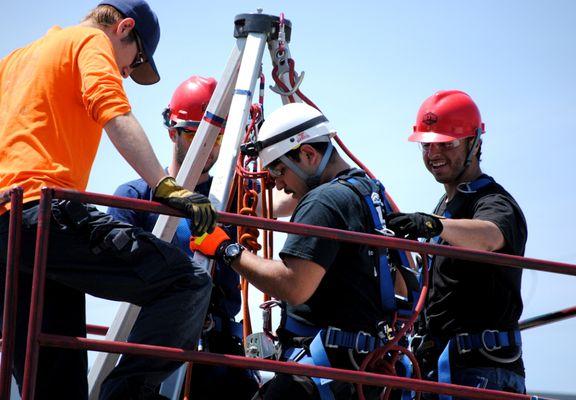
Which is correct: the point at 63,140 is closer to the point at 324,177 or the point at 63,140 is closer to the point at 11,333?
the point at 11,333

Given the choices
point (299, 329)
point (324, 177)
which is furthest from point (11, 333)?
point (324, 177)

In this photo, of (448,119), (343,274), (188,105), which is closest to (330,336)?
(343,274)

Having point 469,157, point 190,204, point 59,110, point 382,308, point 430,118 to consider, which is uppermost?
point 430,118

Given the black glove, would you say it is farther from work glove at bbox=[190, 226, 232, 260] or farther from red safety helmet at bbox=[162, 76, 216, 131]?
red safety helmet at bbox=[162, 76, 216, 131]

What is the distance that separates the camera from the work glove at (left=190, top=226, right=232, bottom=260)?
4965 millimetres

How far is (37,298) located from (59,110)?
3.03ft

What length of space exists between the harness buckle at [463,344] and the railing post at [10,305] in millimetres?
2505

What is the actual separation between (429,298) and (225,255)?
1.44 m

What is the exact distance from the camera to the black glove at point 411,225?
5176 mm

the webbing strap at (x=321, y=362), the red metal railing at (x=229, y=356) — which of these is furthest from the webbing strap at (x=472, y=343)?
the webbing strap at (x=321, y=362)

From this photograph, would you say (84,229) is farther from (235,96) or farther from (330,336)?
(235,96)

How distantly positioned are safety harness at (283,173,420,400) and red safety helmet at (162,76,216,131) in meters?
2.10

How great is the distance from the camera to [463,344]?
5527 millimetres

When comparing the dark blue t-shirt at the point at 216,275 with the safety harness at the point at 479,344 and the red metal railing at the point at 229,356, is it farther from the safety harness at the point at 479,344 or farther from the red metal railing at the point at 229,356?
the red metal railing at the point at 229,356
